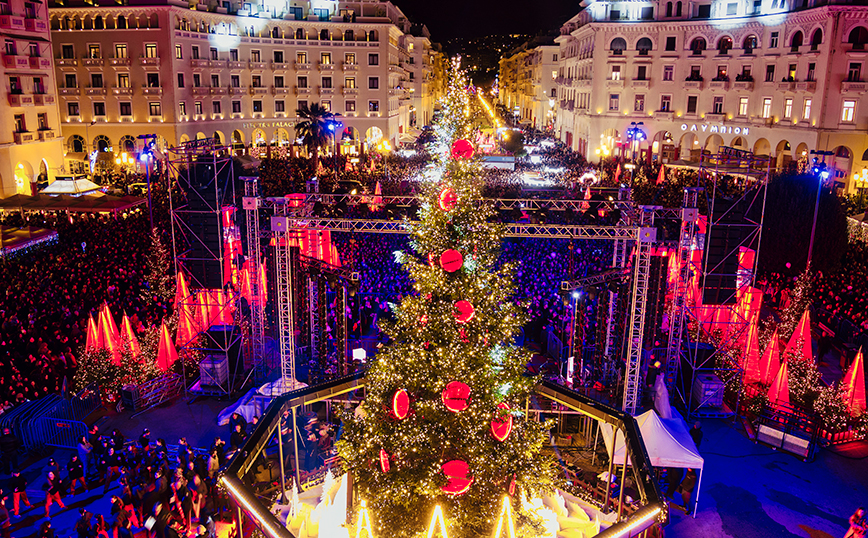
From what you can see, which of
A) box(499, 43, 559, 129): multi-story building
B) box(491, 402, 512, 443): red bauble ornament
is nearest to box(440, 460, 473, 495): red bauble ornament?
box(491, 402, 512, 443): red bauble ornament

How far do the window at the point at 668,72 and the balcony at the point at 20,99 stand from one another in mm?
43320

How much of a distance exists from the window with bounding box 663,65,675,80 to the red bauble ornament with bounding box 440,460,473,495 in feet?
155

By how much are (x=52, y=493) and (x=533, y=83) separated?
88.8 meters

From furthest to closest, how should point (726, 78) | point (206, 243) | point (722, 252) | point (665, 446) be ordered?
point (726, 78) < point (206, 243) < point (722, 252) < point (665, 446)

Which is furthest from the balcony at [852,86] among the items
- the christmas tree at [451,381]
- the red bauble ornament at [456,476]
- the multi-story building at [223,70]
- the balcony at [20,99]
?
the balcony at [20,99]

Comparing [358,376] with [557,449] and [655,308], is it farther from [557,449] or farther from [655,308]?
[655,308]

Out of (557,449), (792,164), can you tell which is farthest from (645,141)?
(557,449)

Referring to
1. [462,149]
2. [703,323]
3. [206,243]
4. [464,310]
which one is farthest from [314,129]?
[464,310]

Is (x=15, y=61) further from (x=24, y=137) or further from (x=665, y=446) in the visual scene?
(x=665, y=446)

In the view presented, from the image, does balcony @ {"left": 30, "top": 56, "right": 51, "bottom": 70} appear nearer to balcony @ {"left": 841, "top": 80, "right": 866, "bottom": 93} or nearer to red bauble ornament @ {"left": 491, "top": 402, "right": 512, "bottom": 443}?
red bauble ornament @ {"left": 491, "top": 402, "right": 512, "bottom": 443}

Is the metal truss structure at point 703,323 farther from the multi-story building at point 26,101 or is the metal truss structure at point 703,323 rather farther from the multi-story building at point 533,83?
the multi-story building at point 533,83

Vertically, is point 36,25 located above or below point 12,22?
above

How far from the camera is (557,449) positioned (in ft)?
46.2

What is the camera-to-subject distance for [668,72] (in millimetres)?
48188
